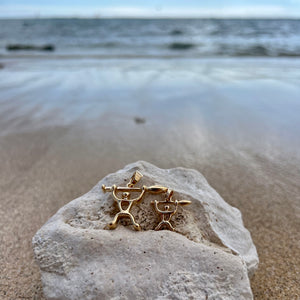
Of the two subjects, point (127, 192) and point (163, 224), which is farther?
point (127, 192)

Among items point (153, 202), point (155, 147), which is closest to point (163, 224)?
point (153, 202)

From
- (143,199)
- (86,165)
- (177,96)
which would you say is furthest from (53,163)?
(177,96)

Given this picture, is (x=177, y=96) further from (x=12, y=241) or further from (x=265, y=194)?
(x=12, y=241)

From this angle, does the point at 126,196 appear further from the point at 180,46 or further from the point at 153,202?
the point at 180,46

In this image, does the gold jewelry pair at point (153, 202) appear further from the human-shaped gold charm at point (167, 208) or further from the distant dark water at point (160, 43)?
the distant dark water at point (160, 43)

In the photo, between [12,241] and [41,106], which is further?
[41,106]

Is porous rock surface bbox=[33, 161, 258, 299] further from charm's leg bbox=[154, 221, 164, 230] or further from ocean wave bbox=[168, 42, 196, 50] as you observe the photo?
ocean wave bbox=[168, 42, 196, 50]

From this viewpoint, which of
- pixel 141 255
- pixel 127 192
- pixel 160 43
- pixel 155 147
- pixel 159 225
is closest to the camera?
pixel 141 255

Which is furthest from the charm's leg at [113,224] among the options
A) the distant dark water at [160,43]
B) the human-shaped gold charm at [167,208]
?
the distant dark water at [160,43]
